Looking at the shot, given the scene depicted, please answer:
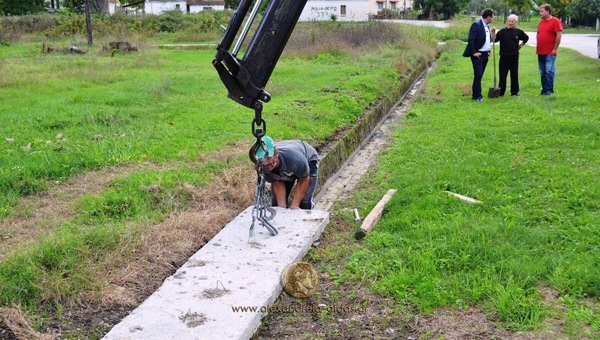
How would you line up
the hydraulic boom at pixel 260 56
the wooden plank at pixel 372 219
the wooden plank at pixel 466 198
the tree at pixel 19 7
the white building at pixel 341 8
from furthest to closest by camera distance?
1. the white building at pixel 341 8
2. the tree at pixel 19 7
3. the wooden plank at pixel 466 198
4. the wooden plank at pixel 372 219
5. the hydraulic boom at pixel 260 56

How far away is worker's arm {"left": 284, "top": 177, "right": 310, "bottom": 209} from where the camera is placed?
6.30 meters

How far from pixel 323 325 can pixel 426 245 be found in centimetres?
145

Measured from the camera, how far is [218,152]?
26.7ft

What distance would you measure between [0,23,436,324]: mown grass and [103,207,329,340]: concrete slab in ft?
2.05

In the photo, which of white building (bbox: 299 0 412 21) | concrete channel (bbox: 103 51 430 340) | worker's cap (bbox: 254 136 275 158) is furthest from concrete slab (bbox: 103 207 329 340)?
white building (bbox: 299 0 412 21)

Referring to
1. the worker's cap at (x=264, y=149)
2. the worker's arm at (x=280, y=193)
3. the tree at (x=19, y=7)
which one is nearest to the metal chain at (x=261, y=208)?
the worker's cap at (x=264, y=149)

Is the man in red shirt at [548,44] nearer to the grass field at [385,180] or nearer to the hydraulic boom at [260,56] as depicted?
the grass field at [385,180]

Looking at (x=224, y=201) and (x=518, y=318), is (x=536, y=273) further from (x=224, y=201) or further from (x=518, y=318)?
(x=224, y=201)

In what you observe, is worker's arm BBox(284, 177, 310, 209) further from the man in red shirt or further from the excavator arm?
the man in red shirt

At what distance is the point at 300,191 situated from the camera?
6.36 m

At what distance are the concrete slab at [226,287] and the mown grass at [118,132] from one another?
2.05ft

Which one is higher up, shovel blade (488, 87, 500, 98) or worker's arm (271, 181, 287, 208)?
shovel blade (488, 87, 500, 98)

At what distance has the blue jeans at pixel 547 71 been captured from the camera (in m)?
12.5

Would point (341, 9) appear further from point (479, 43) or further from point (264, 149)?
point (264, 149)
